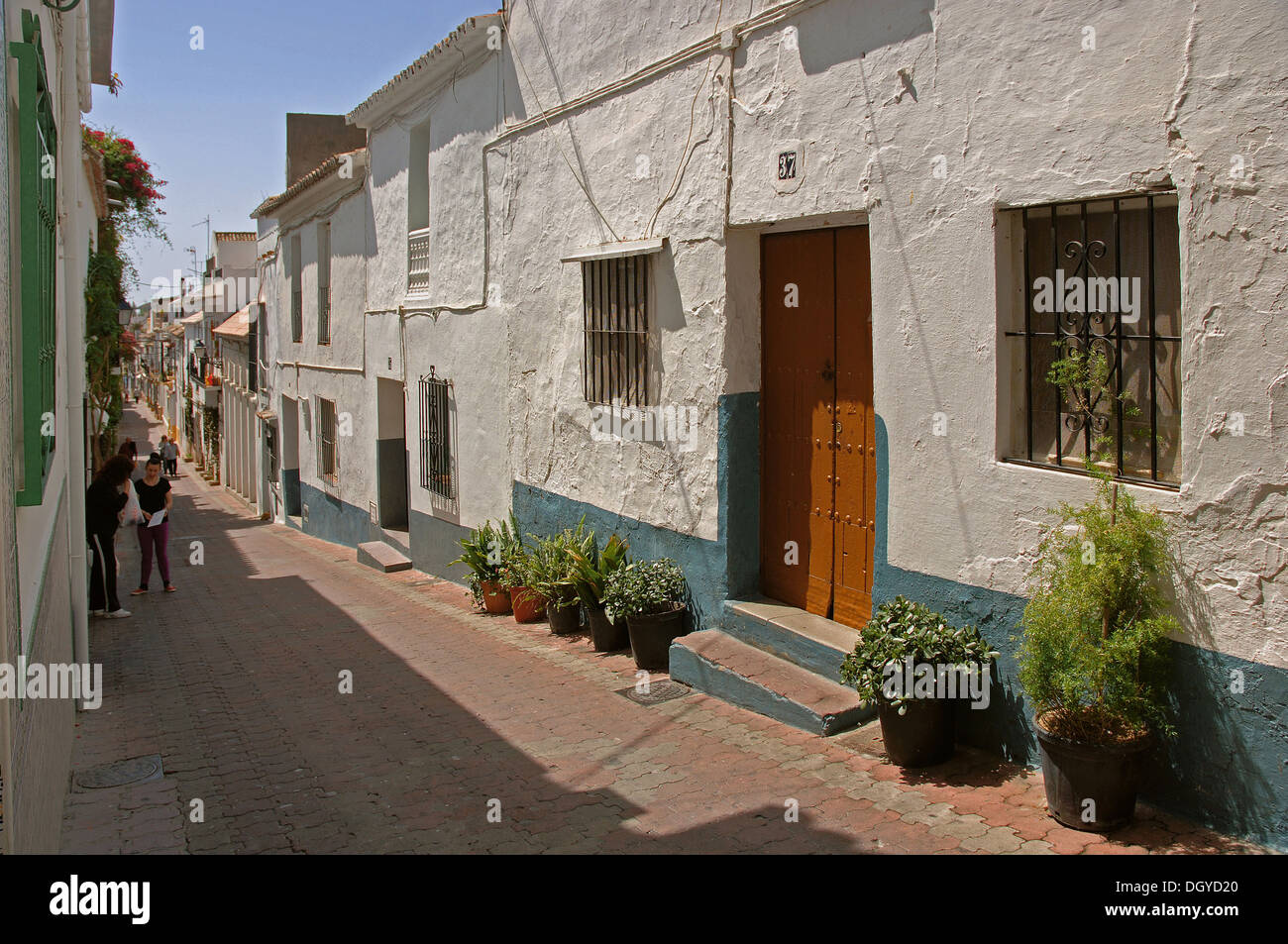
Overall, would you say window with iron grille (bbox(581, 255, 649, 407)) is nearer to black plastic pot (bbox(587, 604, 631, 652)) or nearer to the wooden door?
the wooden door

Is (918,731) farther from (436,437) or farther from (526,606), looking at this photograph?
(436,437)

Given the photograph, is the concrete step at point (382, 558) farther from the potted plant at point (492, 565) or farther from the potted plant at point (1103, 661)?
the potted plant at point (1103, 661)

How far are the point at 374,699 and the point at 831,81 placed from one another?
16.4 feet

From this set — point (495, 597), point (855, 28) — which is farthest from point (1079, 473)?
point (495, 597)

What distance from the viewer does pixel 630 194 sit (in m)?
8.27

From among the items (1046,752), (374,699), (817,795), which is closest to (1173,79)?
(1046,752)

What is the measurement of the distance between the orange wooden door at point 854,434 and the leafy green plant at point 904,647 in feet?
2.88

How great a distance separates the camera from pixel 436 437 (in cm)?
1265

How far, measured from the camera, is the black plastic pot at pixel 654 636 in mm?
7598

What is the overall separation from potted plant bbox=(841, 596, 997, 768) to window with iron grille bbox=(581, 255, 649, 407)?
3.41 m

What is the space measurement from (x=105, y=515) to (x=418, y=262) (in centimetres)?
505

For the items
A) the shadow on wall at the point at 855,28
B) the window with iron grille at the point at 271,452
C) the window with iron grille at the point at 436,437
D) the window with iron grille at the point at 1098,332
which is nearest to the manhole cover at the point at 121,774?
the window with iron grille at the point at 1098,332

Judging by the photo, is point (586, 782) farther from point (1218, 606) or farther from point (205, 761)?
point (1218, 606)

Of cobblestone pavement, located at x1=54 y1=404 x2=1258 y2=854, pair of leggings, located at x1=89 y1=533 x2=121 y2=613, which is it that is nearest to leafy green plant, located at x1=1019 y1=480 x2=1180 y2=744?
cobblestone pavement, located at x1=54 y1=404 x2=1258 y2=854
